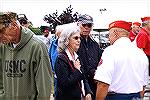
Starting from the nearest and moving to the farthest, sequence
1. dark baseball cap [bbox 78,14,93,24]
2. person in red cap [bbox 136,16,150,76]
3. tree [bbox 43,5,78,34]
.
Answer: dark baseball cap [bbox 78,14,93,24], person in red cap [bbox 136,16,150,76], tree [bbox 43,5,78,34]

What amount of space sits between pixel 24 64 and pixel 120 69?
3.01 feet

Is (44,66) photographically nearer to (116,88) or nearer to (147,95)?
(116,88)

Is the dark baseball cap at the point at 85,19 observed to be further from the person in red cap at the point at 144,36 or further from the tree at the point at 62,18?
the tree at the point at 62,18

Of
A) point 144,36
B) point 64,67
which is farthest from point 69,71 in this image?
point 144,36

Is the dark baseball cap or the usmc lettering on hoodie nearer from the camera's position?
the usmc lettering on hoodie

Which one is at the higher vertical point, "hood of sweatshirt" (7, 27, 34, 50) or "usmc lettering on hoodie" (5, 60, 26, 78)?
"hood of sweatshirt" (7, 27, 34, 50)

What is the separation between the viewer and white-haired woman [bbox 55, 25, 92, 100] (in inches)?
141

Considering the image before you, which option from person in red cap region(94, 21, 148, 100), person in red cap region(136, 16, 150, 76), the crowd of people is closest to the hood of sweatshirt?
the crowd of people

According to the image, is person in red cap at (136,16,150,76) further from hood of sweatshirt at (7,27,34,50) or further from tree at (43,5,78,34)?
tree at (43,5,78,34)

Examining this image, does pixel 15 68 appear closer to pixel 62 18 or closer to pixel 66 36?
pixel 66 36

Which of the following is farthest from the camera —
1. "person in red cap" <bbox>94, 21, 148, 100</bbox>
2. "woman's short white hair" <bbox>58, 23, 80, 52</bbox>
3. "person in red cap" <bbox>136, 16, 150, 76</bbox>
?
"person in red cap" <bbox>136, 16, 150, 76</bbox>

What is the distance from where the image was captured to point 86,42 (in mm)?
4609

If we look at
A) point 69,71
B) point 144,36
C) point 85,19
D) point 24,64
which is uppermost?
point 85,19

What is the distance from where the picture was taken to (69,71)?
3646 mm
